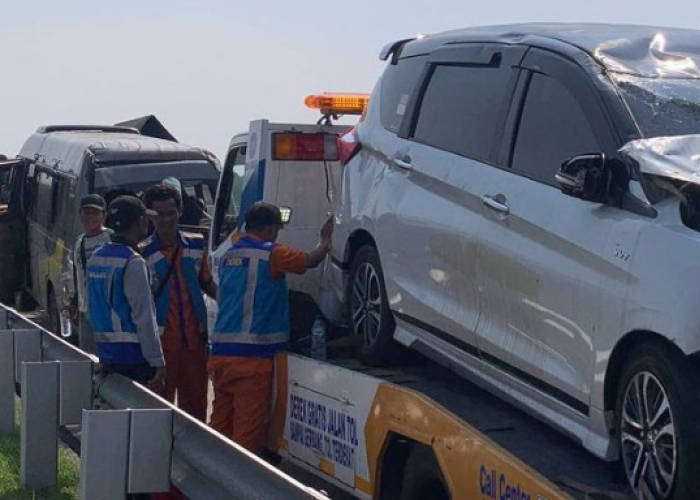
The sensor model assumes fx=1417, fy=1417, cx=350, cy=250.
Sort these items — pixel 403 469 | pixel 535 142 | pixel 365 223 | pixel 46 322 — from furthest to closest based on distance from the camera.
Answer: pixel 46 322, pixel 365 223, pixel 403 469, pixel 535 142

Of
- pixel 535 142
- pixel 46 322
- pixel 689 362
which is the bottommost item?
pixel 46 322

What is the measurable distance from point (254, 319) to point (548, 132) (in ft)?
9.35

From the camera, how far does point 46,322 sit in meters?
18.3

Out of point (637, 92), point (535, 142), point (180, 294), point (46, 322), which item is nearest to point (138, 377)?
point (180, 294)

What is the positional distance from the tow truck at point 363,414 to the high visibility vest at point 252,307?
Answer: 16 cm

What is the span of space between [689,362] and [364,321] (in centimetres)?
322

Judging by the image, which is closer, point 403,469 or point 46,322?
point 403,469

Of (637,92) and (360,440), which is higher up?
(637,92)

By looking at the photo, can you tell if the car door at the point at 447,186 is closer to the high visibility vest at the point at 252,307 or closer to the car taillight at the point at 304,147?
the high visibility vest at the point at 252,307

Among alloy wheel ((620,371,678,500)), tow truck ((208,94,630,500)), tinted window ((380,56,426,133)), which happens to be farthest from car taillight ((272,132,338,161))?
alloy wheel ((620,371,678,500))

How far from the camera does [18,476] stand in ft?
26.4

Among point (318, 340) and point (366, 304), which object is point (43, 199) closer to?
point (318, 340)

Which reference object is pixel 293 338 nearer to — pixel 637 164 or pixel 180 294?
pixel 180 294

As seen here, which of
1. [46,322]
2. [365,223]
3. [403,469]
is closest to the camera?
[403,469]
